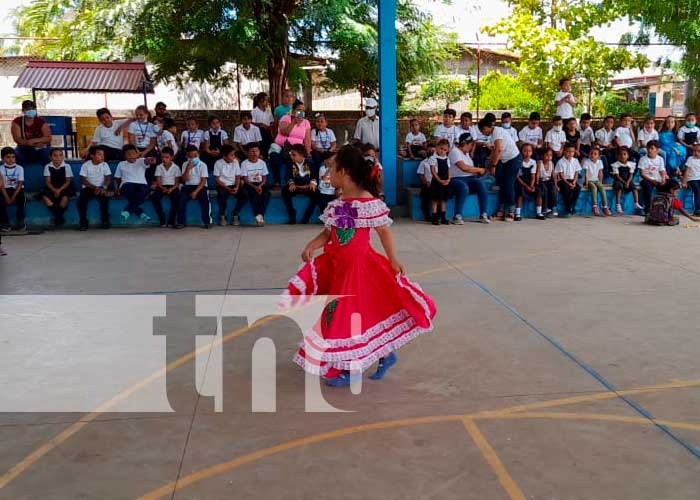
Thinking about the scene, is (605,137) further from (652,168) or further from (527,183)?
(527,183)

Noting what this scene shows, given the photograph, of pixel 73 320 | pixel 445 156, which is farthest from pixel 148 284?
pixel 445 156

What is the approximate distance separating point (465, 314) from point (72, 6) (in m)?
14.9

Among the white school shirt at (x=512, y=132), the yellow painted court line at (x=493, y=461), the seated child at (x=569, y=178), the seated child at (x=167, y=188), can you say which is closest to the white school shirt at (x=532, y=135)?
the white school shirt at (x=512, y=132)

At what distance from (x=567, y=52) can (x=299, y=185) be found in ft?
31.8

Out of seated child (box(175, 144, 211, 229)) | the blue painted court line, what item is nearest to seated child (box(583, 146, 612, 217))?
the blue painted court line

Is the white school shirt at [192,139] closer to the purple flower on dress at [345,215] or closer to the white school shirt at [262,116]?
the white school shirt at [262,116]

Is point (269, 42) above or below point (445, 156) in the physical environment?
above

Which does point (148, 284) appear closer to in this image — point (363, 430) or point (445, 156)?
point (363, 430)

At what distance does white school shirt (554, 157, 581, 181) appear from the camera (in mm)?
11367

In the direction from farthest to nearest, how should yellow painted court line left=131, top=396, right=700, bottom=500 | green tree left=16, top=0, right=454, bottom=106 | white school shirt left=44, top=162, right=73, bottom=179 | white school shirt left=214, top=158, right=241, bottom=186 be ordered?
green tree left=16, top=0, right=454, bottom=106, white school shirt left=214, top=158, right=241, bottom=186, white school shirt left=44, top=162, right=73, bottom=179, yellow painted court line left=131, top=396, right=700, bottom=500

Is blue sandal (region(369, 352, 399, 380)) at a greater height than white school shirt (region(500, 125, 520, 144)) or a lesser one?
lesser

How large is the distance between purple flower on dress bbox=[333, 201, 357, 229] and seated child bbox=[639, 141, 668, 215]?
8.69 m

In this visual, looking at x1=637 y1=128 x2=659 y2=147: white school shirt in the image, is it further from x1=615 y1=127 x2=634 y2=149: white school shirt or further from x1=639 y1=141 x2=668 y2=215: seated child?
x1=639 y1=141 x2=668 y2=215: seated child

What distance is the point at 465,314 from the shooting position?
5.58 meters
